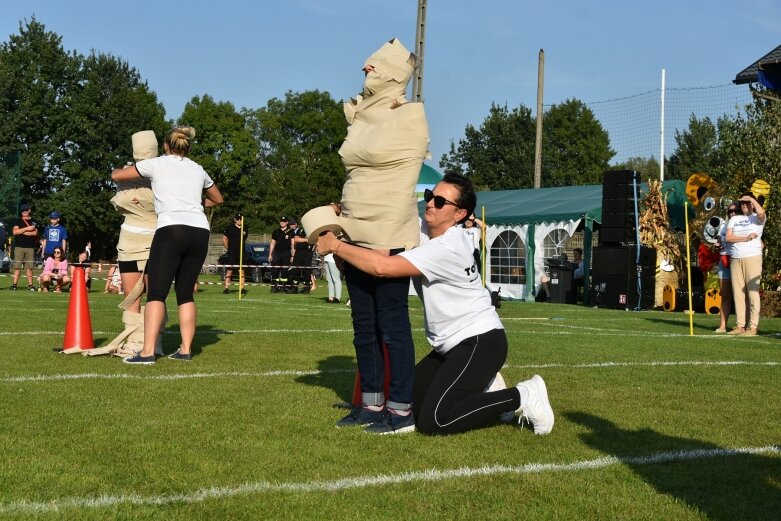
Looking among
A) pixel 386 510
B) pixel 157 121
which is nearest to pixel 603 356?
pixel 386 510

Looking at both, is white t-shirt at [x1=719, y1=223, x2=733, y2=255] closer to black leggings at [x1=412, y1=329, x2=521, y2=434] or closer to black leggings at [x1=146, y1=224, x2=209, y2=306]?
black leggings at [x1=146, y1=224, x2=209, y2=306]

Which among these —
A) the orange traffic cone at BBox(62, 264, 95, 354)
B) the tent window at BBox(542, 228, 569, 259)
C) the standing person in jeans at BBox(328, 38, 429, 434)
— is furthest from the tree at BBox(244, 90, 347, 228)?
the standing person in jeans at BBox(328, 38, 429, 434)

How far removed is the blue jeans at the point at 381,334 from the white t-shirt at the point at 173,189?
287cm

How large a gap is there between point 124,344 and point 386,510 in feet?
19.3

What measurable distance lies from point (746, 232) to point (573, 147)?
63.1 metres

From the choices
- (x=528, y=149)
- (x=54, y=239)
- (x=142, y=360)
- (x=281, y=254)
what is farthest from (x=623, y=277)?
(x=528, y=149)

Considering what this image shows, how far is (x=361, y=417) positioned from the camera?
569cm

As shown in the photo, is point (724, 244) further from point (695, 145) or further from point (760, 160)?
point (695, 145)

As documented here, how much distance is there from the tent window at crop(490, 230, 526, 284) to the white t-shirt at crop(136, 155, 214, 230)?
62.5 feet

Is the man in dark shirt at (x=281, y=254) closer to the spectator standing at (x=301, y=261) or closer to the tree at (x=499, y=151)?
the spectator standing at (x=301, y=261)

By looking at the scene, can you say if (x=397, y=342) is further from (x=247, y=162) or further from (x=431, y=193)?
(x=247, y=162)

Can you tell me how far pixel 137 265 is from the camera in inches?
359

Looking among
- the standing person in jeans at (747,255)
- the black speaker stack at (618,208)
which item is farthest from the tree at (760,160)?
the standing person in jeans at (747,255)

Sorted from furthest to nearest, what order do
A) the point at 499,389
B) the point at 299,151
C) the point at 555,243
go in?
the point at 299,151
the point at 555,243
the point at 499,389
